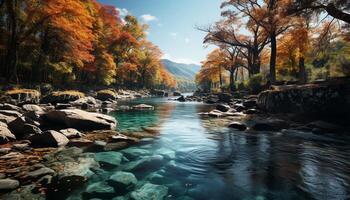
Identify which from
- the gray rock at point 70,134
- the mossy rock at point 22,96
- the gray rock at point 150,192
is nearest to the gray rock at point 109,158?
the gray rock at point 150,192

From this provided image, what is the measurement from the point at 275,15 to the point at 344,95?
1000cm

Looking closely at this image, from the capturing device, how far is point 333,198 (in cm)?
387

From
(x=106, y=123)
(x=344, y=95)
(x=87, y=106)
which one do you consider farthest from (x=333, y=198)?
(x=87, y=106)

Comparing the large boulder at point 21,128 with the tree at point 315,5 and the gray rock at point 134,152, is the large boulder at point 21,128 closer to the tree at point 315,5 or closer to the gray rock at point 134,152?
the gray rock at point 134,152

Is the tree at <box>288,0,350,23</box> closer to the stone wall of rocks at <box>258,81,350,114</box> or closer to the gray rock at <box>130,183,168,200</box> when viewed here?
the stone wall of rocks at <box>258,81,350,114</box>

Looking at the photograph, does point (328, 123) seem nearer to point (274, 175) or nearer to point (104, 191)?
point (274, 175)

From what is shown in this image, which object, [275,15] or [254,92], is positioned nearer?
[275,15]

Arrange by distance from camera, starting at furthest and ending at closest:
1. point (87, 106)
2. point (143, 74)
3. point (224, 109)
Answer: point (143, 74), point (87, 106), point (224, 109)

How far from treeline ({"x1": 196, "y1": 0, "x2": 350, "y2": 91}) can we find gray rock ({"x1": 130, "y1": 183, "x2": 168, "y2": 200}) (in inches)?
516

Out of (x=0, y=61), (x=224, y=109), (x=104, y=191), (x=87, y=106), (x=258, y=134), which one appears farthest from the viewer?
(x=0, y=61)

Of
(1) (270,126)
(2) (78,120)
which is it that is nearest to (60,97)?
(2) (78,120)

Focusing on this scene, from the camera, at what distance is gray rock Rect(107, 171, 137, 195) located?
4.27 m

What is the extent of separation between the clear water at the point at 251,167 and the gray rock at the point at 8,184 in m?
1.58

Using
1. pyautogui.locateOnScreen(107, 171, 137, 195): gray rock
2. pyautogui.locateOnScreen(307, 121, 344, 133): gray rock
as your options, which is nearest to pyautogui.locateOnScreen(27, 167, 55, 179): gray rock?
pyautogui.locateOnScreen(107, 171, 137, 195): gray rock
